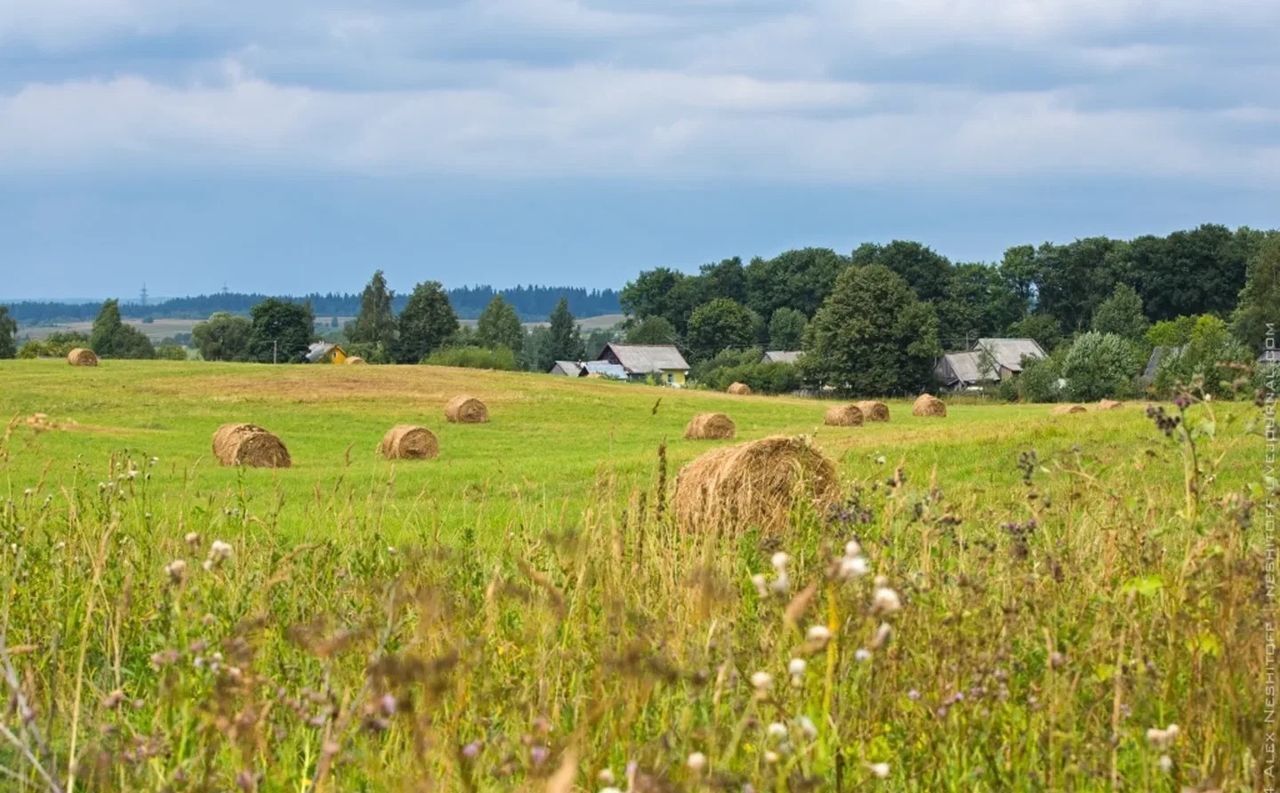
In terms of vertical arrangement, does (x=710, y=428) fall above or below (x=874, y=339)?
below

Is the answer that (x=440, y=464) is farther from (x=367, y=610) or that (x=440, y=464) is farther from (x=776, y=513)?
(x=367, y=610)

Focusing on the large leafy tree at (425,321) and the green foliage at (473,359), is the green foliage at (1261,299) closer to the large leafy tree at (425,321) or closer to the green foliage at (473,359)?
the green foliage at (473,359)

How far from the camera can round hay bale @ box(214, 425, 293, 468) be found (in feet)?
111

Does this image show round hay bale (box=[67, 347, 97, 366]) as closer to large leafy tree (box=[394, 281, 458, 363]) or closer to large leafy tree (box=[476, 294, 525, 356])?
large leafy tree (box=[394, 281, 458, 363])

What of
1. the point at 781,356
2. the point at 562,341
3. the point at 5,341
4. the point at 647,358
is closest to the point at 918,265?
the point at 781,356

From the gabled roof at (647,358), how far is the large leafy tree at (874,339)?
3883cm

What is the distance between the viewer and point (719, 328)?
15325cm

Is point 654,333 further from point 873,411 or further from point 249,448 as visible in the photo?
point 249,448

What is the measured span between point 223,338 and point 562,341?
4159 centimetres

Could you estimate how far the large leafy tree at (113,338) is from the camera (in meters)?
138

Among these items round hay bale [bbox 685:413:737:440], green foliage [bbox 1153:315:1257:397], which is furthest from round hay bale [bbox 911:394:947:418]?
round hay bale [bbox 685:413:737:440]

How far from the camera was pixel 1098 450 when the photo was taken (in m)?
19.4

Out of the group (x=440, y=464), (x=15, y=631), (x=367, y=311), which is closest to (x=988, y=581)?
(x=15, y=631)

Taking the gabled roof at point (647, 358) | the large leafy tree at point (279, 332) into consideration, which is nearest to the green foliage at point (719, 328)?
the gabled roof at point (647, 358)
